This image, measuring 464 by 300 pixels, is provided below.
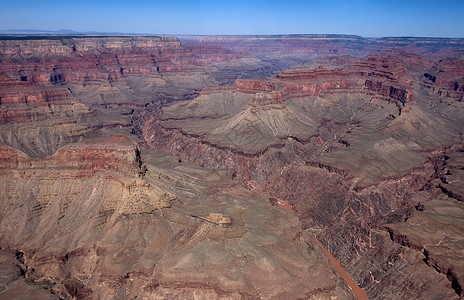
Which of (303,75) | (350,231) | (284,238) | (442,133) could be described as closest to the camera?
(284,238)

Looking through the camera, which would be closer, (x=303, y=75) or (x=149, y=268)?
(x=149, y=268)

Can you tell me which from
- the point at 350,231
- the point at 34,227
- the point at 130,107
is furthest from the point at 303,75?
the point at 34,227

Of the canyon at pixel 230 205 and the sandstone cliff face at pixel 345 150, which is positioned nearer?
the canyon at pixel 230 205

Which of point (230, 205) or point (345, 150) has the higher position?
point (230, 205)

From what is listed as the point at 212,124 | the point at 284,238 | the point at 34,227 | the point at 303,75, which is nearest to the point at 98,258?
the point at 34,227

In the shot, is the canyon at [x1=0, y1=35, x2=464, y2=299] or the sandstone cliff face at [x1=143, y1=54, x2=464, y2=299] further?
the sandstone cliff face at [x1=143, y1=54, x2=464, y2=299]

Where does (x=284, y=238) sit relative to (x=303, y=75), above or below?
below

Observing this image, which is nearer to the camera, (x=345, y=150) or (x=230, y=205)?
(x=230, y=205)

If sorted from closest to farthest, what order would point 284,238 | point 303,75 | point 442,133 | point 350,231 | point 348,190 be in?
point 284,238
point 350,231
point 348,190
point 442,133
point 303,75

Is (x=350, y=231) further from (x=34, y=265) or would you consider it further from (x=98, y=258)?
(x=34, y=265)

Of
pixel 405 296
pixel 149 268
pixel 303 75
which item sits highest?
pixel 303 75
